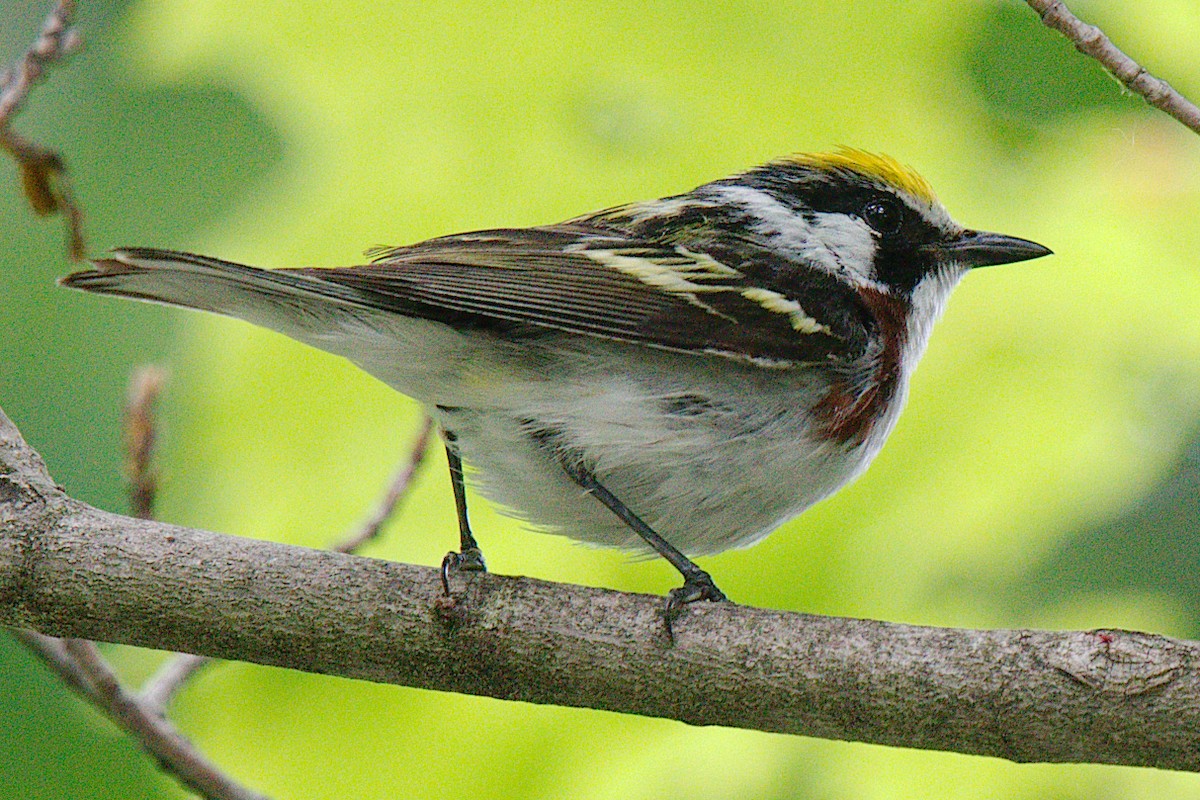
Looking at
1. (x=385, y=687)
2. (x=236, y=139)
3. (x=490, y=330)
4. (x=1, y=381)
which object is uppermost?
(x=236, y=139)

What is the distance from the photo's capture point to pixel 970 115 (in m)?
3.47

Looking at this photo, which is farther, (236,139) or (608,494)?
(236,139)

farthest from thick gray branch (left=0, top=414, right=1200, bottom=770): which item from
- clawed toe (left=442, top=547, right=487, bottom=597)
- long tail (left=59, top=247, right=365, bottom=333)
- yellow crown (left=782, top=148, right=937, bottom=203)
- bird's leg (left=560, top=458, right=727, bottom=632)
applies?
yellow crown (left=782, top=148, right=937, bottom=203)

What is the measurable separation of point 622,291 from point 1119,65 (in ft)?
3.50

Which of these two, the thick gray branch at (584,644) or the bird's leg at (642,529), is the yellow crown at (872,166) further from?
the thick gray branch at (584,644)

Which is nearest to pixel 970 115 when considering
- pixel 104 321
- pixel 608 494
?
pixel 608 494

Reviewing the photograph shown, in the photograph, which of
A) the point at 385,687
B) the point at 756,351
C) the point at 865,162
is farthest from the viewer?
the point at 865,162

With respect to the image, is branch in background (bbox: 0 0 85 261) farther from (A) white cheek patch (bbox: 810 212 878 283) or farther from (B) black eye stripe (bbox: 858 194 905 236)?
(B) black eye stripe (bbox: 858 194 905 236)

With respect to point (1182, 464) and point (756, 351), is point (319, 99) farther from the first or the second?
point (1182, 464)

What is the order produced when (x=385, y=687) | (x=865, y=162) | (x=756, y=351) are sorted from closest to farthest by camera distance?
(x=756, y=351), (x=385, y=687), (x=865, y=162)

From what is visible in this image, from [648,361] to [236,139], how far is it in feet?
4.43

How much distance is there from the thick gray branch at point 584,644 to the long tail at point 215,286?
16.1 inches

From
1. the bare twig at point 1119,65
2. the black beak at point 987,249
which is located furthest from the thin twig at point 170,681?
the bare twig at point 1119,65

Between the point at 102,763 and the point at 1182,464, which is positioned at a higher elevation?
the point at 1182,464
